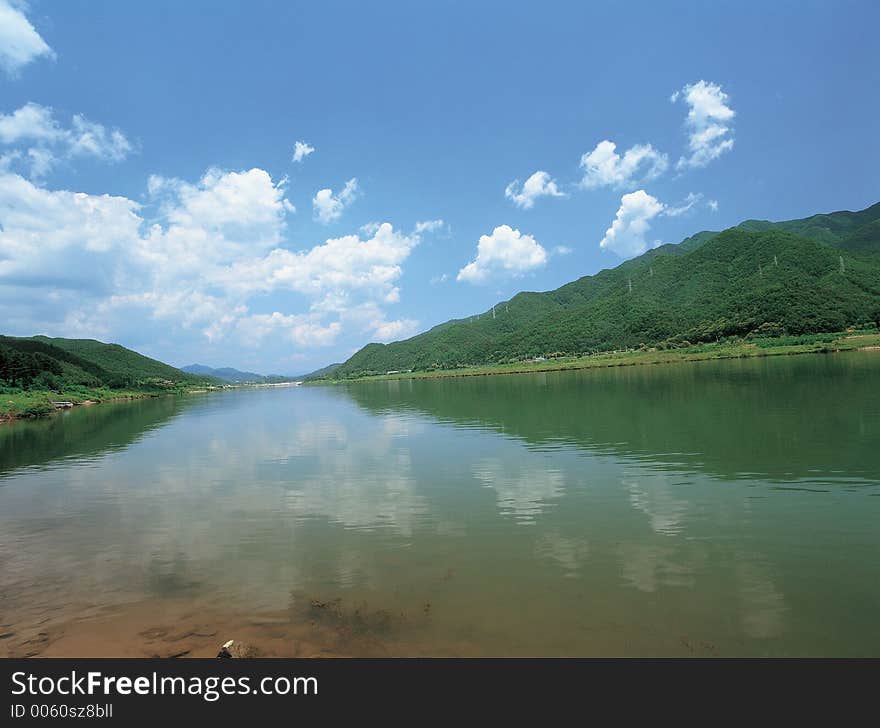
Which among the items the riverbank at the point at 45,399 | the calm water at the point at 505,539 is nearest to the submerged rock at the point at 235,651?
the calm water at the point at 505,539

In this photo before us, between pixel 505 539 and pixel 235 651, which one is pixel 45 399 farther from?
pixel 235 651

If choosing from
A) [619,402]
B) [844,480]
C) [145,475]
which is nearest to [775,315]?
[619,402]

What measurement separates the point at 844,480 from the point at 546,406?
2840 cm

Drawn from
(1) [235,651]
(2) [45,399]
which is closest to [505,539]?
(1) [235,651]

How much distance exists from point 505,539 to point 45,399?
8406 centimetres

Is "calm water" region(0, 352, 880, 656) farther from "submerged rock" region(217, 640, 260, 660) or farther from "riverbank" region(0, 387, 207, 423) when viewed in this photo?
"riverbank" region(0, 387, 207, 423)

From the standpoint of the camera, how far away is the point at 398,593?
8.66 metres

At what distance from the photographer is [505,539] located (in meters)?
11.2

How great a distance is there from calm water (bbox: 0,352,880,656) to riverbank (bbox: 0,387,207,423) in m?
46.7

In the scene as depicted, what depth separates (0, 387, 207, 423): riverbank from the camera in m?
61.2

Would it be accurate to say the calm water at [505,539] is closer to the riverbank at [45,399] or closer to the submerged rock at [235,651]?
the submerged rock at [235,651]

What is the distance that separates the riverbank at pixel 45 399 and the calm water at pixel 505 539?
153 feet
